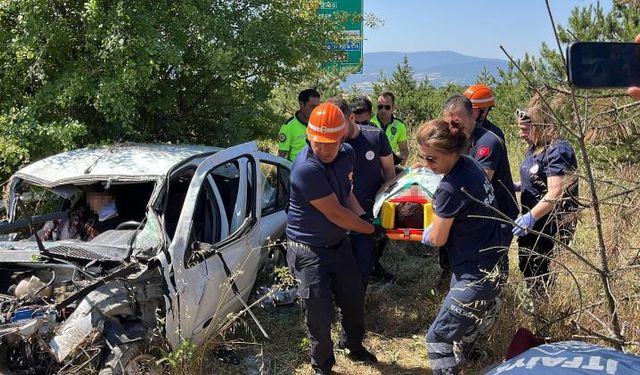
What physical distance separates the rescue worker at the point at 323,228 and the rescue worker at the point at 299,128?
2.59 metres

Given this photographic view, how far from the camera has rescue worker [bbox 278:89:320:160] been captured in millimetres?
6438

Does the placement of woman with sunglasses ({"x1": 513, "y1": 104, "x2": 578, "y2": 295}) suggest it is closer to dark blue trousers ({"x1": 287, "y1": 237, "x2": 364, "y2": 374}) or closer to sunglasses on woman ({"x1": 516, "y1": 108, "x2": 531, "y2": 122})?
sunglasses on woman ({"x1": 516, "y1": 108, "x2": 531, "y2": 122})

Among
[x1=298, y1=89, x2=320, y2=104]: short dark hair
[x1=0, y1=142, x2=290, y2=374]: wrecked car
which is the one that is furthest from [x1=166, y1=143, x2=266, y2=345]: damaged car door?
[x1=298, y1=89, x2=320, y2=104]: short dark hair

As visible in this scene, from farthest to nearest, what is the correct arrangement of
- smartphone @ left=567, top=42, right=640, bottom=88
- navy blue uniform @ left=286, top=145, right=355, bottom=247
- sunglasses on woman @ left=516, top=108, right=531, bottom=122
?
sunglasses on woman @ left=516, top=108, right=531, bottom=122 < navy blue uniform @ left=286, top=145, right=355, bottom=247 < smartphone @ left=567, top=42, right=640, bottom=88

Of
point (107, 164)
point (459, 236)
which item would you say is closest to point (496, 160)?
point (459, 236)

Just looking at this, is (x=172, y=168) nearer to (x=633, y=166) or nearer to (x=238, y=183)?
(x=238, y=183)

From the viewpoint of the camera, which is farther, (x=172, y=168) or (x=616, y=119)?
(x=172, y=168)

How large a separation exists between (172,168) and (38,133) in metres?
2.10


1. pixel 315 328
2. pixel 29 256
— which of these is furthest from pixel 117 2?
pixel 315 328

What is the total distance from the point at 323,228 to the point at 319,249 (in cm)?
14

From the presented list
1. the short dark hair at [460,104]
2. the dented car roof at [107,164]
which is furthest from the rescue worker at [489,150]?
the dented car roof at [107,164]

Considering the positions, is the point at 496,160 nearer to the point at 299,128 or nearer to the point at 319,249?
the point at 319,249

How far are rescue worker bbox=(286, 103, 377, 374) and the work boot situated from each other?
345 mm

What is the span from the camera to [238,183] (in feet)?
15.6
